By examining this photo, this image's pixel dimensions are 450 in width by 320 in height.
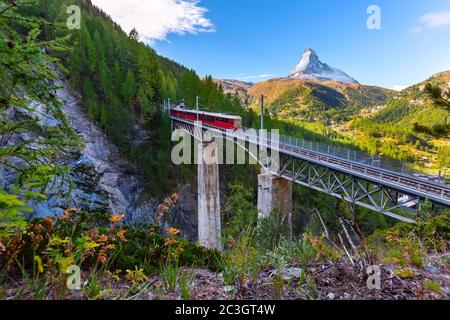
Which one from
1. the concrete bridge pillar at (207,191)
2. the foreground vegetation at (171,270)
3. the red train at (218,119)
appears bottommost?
the concrete bridge pillar at (207,191)

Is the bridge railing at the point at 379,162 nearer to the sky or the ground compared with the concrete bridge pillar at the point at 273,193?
nearer to the sky

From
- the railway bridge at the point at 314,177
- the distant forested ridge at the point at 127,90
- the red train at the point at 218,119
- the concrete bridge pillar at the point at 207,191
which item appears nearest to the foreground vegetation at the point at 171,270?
the railway bridge at the point at 314,177

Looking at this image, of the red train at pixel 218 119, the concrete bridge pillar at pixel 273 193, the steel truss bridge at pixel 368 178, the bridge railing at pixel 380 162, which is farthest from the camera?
the red train at pixel 218 119

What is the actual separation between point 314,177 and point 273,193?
11.3 feet

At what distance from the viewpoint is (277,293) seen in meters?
2.13

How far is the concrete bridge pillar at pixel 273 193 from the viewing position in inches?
726

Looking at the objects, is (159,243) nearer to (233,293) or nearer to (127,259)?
(127,259)

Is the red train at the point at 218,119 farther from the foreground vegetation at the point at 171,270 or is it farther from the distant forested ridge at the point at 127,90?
the foreground vegetation at the point at 171,270

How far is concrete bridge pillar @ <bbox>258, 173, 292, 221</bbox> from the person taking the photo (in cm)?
1845

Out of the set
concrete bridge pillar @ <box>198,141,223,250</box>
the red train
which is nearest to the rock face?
concrete bridge pillar @ <box>198,141,223,250</box>

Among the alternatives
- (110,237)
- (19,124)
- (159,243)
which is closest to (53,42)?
(19,124)

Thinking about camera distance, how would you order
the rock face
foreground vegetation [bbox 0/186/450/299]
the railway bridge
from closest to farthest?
foreground vegetation [bbox 0/186/450/299] < the railway bridge < the rock face

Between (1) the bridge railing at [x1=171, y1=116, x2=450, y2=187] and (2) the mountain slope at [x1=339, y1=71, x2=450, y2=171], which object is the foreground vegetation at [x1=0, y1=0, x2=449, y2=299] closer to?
(1) the bridge railing at [x1=171, y1=116, x2=450, y2=187]

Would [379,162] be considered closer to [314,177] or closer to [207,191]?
[314,177]
